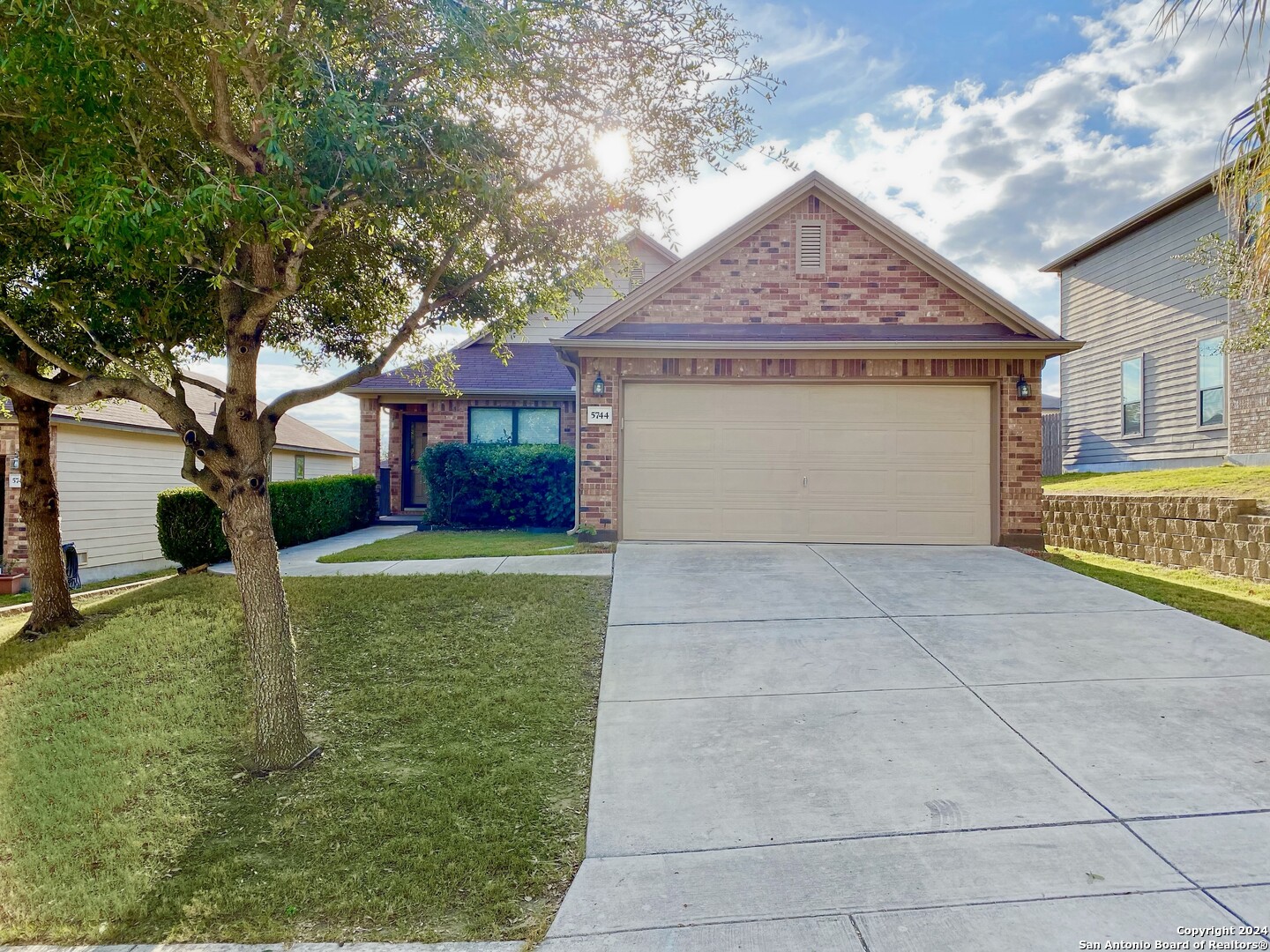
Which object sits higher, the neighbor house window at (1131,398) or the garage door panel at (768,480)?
the neighbor house window at (1131,398)

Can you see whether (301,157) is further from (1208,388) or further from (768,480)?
(1208,388)

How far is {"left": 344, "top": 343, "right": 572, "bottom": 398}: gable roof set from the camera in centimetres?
1477

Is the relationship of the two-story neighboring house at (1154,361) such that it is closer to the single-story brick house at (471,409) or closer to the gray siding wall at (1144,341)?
the gray siding wall at (1144,341)

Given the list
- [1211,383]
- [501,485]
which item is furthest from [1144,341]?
[501,485]

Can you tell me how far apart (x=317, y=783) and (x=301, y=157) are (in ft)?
12.7

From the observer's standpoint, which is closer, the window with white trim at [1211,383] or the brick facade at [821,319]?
the brick facade at [821,319]

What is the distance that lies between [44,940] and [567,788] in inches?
93.7

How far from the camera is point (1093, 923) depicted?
8.62ft

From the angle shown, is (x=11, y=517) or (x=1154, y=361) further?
(x=1154, y=361)

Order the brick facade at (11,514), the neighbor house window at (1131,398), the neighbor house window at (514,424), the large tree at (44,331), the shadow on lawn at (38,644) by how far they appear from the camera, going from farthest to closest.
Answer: the neighbor house window at (1131,398) < the neighbor house window at (514,424) < the brick facade at (11,514) < the shadow on lawn at (38,644) < the large tree at (44,331)

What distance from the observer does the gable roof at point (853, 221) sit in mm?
10023

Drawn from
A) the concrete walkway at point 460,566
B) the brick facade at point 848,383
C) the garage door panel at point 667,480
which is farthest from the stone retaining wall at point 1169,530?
the concrete walkway at point 460,566

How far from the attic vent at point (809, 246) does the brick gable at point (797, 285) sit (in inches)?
3.2

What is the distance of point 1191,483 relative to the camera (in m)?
11.5
